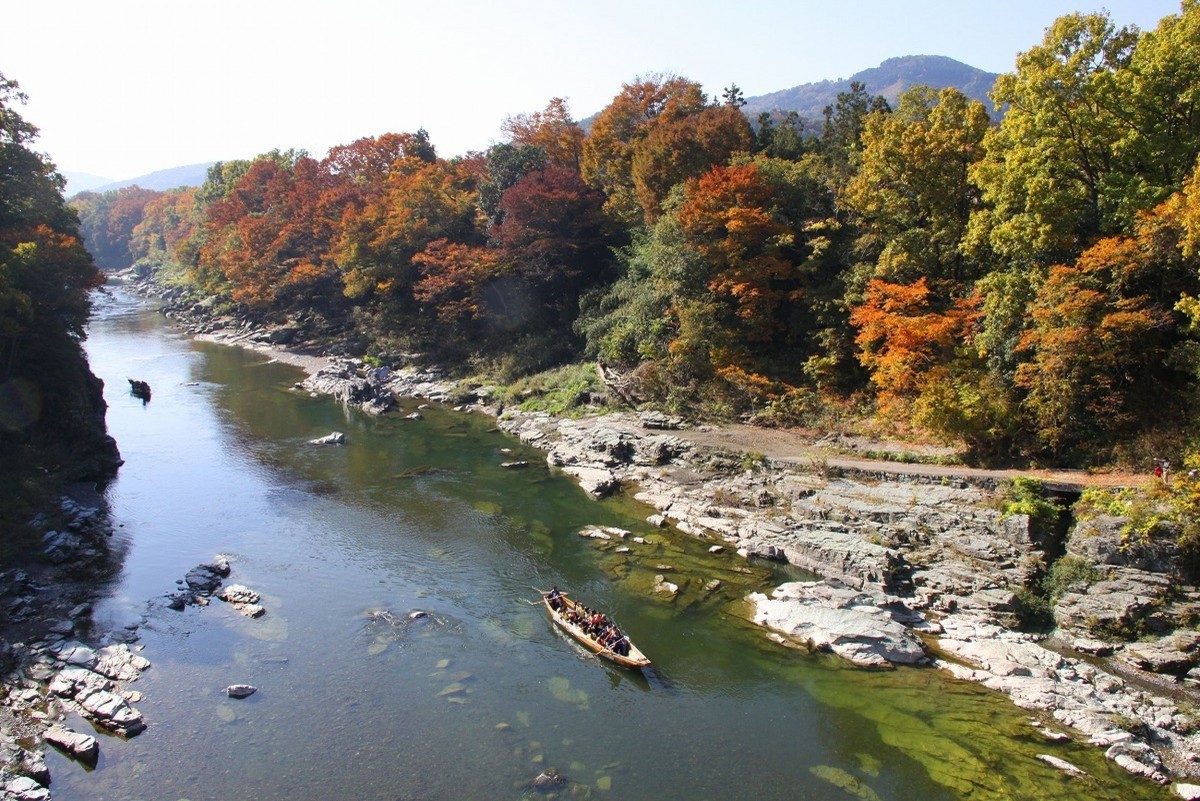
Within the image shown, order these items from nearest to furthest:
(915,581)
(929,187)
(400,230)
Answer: (915,581)
(929,187)
(400,230)

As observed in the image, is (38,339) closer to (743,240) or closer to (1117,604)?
(743,240)

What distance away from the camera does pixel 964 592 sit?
823 inches

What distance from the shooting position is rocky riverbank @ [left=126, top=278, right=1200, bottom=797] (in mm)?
16438

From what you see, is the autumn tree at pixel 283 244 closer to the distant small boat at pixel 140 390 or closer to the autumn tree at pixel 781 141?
the distant small boat at pixel 140 390

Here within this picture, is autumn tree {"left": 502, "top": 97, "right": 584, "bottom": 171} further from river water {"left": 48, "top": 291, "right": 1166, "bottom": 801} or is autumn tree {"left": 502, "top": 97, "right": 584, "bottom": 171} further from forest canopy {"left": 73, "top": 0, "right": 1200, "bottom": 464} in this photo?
river water {"left": 48, "top": 291, "right": 1166, "bottom": 801}

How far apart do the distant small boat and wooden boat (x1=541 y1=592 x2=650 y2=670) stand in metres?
38.0

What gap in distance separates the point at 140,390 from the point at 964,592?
4822 centimetres

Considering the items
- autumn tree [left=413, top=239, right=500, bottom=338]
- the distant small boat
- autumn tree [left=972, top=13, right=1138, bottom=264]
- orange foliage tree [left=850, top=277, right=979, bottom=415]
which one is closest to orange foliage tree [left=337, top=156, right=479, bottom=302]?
autumn tree [left=413, top=239, right=500, bottom=338]

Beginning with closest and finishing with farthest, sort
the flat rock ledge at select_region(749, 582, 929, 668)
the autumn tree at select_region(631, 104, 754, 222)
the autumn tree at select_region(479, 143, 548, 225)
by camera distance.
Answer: the flat rock ledge at select_region(749, 582, 929, 668) < the autumn tree at select_region(631, 104, 754, 222) < the autumn tree at select_region(479, 143, 548, 225)

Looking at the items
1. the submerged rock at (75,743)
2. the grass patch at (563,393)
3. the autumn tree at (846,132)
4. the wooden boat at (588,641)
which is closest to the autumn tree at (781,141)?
the autumn tree at (846,132)

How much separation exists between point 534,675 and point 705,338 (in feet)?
68.3

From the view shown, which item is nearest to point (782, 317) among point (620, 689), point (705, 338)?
point (705, 338)

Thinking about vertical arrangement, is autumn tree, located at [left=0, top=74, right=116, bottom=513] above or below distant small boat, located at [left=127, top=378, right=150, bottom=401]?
above

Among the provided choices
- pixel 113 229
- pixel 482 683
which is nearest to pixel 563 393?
pixel 482 683
